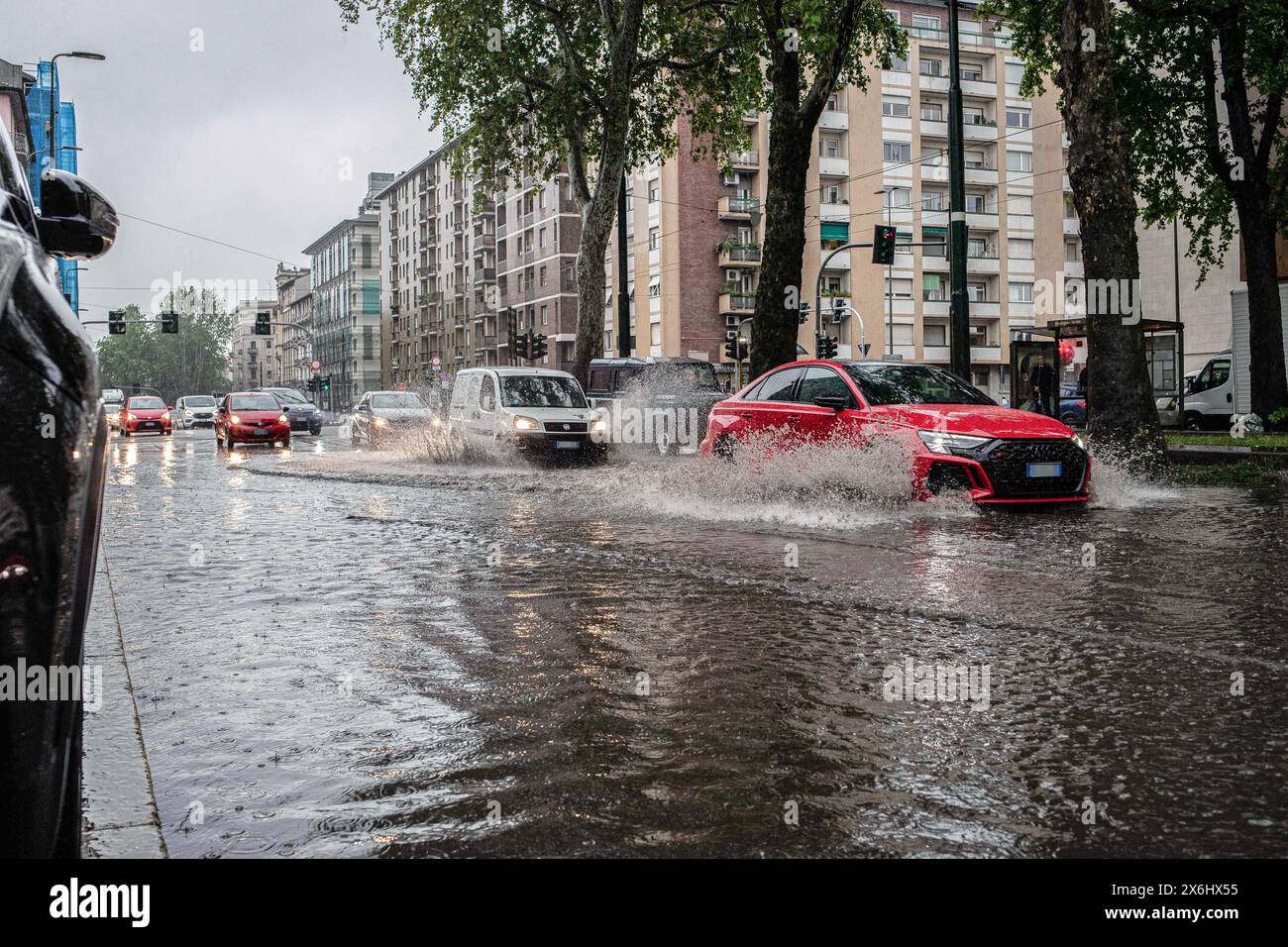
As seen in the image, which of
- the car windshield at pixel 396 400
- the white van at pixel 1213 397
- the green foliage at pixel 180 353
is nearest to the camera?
the car windshield at pixel 396 400

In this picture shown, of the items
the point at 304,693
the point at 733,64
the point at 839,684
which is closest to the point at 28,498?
the point at 304,693

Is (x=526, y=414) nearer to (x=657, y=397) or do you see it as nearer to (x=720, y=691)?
(x=657, y=397)

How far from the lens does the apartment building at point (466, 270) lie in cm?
8000

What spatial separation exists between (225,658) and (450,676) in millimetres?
1182

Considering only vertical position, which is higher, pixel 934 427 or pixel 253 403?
pixel 253 403

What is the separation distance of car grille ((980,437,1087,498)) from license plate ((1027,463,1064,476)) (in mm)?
29

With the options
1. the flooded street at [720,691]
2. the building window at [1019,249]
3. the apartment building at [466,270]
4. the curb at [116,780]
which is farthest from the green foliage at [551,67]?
the building window at [1019,249]

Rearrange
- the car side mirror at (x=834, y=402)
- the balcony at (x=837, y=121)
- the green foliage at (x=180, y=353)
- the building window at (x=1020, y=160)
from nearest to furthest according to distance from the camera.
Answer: the car side mirror at (x=834, y=402) < the balcony at (x=837, y=121) < the building window at (x=1020, y=160) < the green foliage at (x=180, y=353)

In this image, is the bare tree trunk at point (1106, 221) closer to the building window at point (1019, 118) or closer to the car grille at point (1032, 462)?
the car grille at point (1032, 462)

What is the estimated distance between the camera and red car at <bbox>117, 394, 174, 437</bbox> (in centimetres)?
5038

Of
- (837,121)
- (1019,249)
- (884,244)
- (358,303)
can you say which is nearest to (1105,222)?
(884,244)

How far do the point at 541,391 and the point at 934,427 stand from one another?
11.7 meters

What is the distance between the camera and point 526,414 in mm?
21641
